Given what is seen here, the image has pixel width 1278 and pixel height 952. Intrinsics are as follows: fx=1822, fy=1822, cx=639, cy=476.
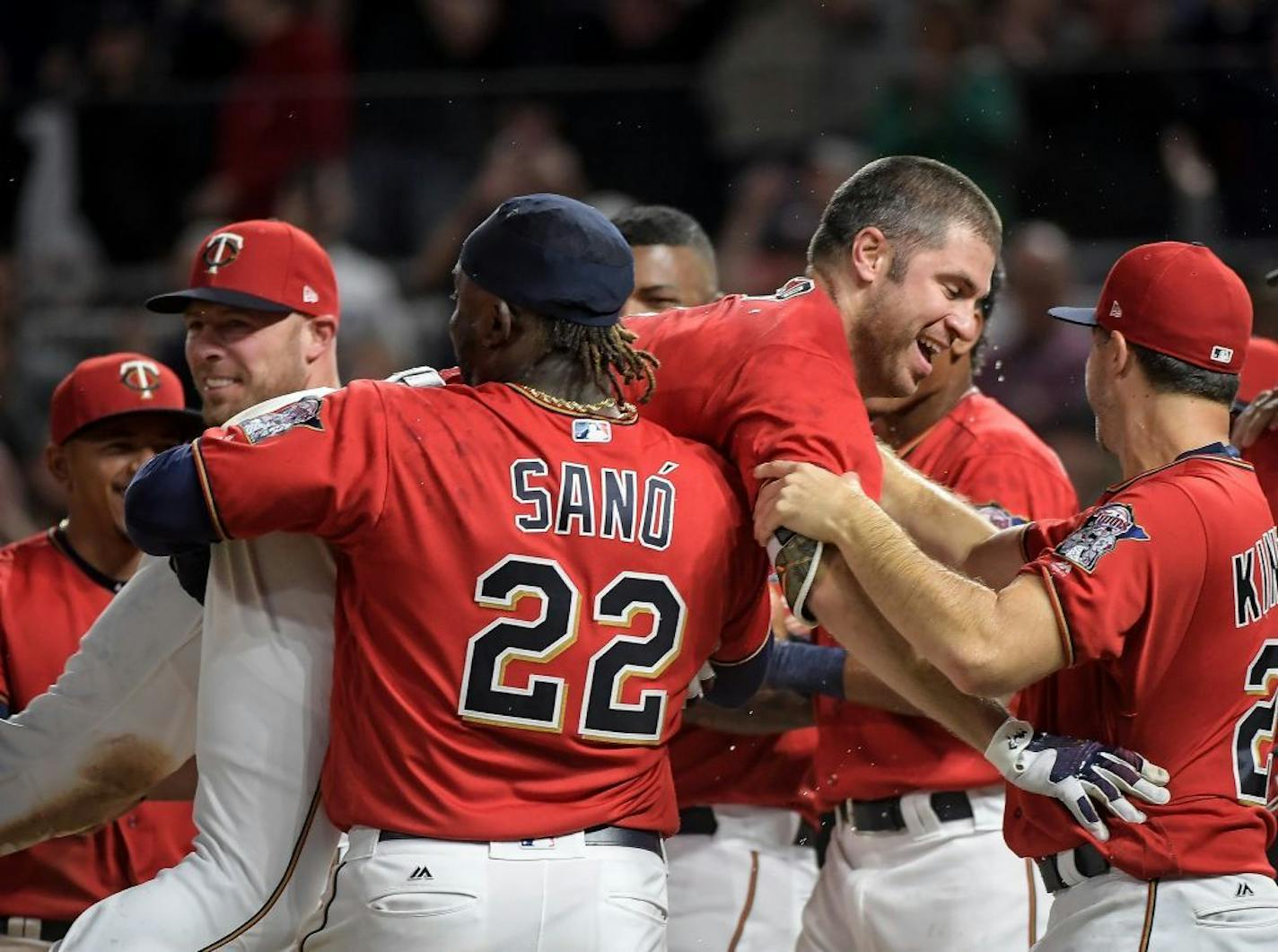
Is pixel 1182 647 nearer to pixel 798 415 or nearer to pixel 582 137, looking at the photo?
pixel 798 415

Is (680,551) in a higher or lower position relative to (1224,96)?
lower

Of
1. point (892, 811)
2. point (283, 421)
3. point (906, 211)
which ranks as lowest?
point (892, 811)

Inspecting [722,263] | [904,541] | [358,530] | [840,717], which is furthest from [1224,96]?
[358,530]

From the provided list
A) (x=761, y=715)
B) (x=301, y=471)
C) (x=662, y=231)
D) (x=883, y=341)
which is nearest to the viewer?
(x=301, y=471)

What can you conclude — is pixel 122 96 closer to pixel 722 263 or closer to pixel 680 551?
pixel 722 263

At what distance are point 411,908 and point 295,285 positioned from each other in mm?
2138

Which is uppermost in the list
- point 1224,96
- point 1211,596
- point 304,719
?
point 1224,96

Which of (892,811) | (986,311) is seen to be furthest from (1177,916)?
(986,311)

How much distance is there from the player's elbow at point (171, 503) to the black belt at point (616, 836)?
0.67 m

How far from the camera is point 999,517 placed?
471cm

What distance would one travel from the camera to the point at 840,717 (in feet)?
16.1

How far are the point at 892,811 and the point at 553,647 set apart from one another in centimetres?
160

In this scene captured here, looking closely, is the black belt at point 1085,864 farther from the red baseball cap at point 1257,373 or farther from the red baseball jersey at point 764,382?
the red baseball cap at point 1257,373

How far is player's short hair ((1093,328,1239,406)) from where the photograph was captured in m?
4.04
